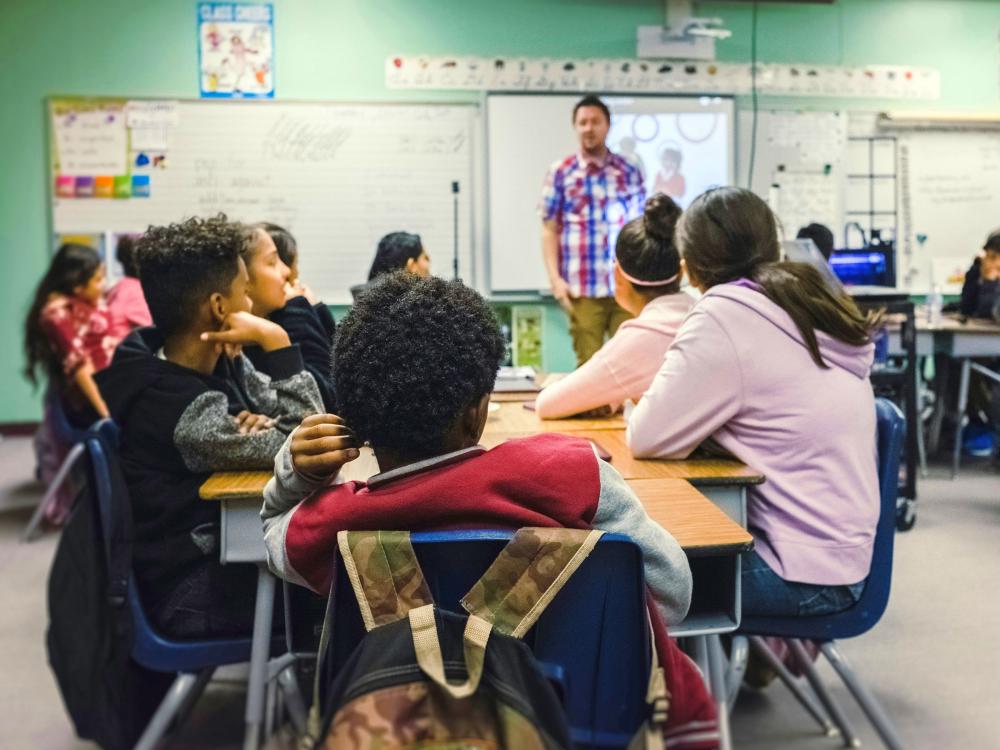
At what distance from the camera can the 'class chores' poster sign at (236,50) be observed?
19.1 ft

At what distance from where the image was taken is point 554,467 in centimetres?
106

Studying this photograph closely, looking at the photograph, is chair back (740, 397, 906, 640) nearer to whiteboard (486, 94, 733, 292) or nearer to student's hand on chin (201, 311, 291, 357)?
student's hand on chin (201, 311, 291, 357)

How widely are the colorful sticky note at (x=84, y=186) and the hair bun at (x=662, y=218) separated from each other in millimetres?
4339

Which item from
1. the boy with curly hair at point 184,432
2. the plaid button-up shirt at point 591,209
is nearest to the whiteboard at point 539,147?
the plaid button-up shirt at point 591,209

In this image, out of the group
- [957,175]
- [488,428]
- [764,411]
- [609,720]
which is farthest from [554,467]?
[957,175]

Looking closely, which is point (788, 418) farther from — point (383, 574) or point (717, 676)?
point (383, 574)

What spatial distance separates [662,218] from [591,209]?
9.62ft

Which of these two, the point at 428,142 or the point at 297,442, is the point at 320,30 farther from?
the point at 297,442

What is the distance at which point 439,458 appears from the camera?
1.06 meters

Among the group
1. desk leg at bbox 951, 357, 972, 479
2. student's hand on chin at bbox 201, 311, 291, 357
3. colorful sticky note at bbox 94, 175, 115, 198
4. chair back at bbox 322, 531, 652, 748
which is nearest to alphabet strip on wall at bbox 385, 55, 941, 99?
colorful sticky note at bbox 94, 175, 115, 198

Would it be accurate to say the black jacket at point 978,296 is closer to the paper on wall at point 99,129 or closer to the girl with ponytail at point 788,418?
the girl with ponytail at point 788,418

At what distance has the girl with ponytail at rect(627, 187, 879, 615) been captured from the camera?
1794 millimetres

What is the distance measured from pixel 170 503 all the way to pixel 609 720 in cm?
100

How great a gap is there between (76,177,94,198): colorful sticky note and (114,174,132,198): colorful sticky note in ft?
0.45
